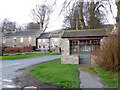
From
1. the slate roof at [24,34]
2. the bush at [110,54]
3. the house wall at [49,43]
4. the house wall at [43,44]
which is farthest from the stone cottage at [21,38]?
the bush at [110,54]

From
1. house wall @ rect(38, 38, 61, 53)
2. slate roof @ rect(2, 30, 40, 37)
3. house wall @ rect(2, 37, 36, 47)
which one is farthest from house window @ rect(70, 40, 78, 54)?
slate roof @ rect(2, 30, 40, 37)

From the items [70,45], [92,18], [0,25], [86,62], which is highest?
[0,25]

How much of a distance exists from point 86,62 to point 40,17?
38151 millimetres

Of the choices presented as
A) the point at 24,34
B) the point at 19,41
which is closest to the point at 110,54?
the point at 24,34

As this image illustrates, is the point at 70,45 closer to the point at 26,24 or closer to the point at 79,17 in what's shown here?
the point at 79,17

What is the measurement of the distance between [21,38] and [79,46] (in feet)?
115

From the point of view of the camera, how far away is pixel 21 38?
1711 inches

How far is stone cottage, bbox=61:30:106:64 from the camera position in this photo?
1209cm

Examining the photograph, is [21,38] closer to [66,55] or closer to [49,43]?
[49,43]

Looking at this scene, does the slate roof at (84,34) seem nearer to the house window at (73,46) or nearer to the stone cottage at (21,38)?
the house window at (73,46)

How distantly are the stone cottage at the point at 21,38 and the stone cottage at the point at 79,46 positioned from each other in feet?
102

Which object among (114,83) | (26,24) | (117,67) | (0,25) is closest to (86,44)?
(117,67)

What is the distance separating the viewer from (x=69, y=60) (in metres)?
12.5

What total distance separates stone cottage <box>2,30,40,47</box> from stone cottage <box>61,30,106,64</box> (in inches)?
1221
